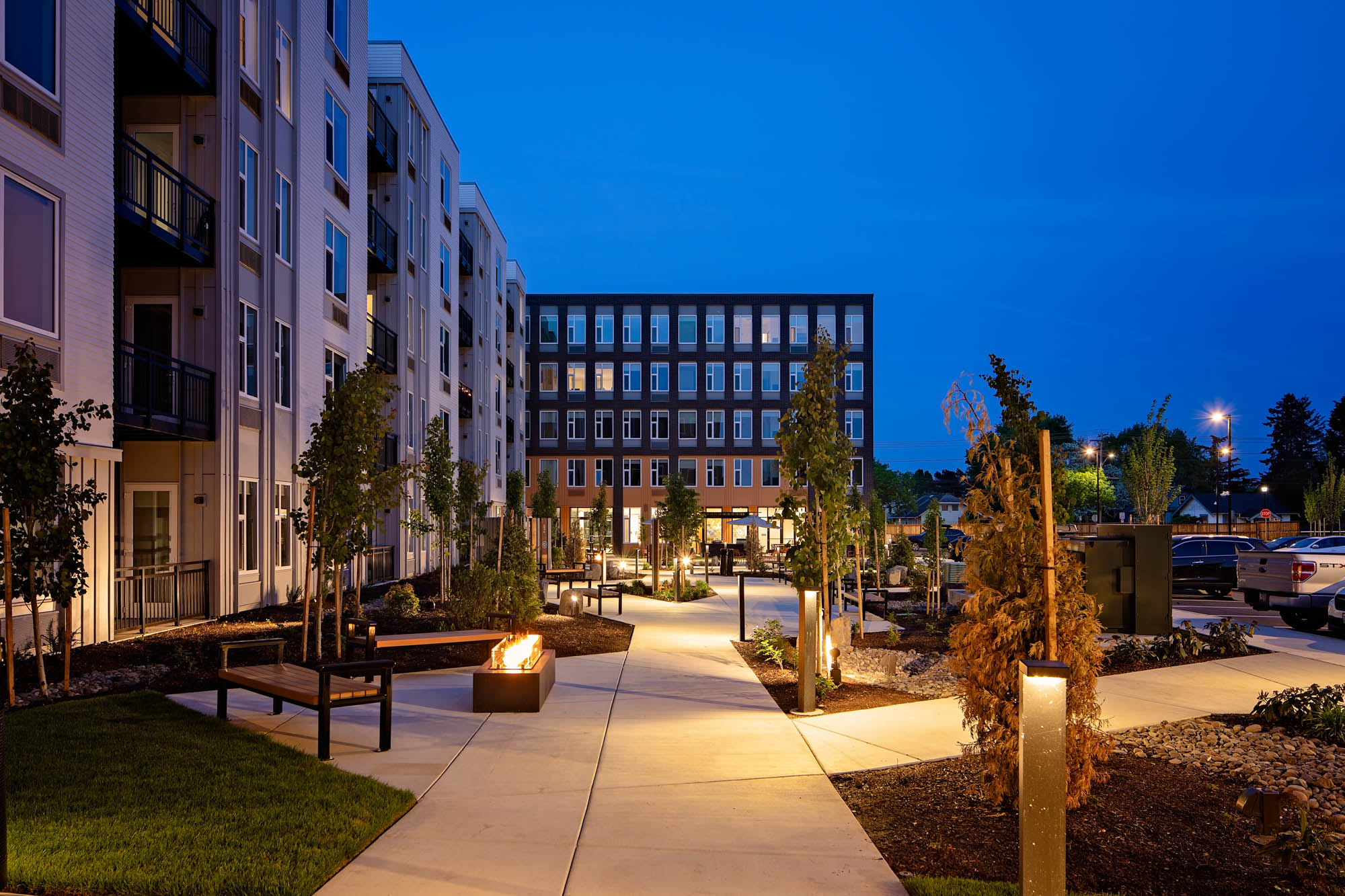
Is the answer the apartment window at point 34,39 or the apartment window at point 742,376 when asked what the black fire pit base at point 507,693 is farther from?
the apartment window at point 742,376

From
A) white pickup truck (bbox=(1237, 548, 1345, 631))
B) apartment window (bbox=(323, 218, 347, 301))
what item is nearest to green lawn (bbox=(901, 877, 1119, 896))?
white pickup truck (bbox=(1237, 548, 1345, 631))

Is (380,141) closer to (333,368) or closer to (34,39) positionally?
(333,368)

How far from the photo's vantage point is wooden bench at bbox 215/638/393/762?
25.9 ft

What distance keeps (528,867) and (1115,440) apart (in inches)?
4829

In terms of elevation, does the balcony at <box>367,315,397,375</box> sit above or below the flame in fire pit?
above

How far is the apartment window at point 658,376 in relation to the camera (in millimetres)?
68625

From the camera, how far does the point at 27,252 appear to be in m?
13.0

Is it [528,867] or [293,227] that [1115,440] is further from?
[528,867]

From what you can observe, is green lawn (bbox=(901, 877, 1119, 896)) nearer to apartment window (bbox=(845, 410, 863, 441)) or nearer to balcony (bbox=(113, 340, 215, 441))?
balcony (bbox=(113, 340, 215, 441))

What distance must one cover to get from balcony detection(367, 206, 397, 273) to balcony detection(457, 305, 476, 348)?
10.1 metres

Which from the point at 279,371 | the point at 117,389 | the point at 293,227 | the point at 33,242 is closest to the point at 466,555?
the point at 279,371

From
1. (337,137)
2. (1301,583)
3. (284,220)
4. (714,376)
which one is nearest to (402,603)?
(284,220)

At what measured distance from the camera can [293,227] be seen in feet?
69.6

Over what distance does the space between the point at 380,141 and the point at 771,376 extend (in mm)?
41812
